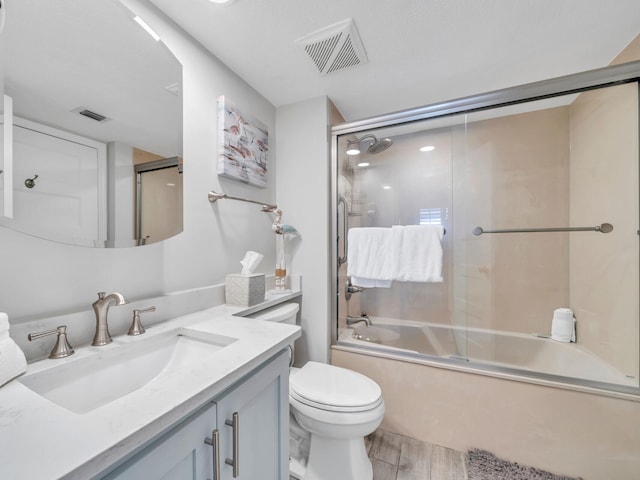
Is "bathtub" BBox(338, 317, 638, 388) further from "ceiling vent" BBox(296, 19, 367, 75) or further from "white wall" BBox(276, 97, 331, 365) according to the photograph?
"ceiling vent" BBox(296, 19, 367, 75)

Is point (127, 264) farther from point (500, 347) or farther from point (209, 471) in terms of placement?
point (500, 347)

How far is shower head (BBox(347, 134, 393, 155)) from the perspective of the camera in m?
1.87

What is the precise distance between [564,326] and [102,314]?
2.48m

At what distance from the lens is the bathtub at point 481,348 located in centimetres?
149

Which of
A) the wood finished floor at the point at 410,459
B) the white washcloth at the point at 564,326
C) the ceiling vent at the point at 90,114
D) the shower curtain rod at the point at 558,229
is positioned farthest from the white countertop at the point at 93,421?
the white washcloth at the point at 564,326

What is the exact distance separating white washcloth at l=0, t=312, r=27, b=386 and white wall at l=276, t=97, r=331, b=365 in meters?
1.35

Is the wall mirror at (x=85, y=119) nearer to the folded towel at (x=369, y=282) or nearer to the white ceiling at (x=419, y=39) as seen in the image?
the white ceiling at (x=419, y=39)

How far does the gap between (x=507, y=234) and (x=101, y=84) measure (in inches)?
94.0

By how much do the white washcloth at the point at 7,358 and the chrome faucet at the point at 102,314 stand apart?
0.68 feet

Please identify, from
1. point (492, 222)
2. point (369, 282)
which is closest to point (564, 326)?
point (492, 222)

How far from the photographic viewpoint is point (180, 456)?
510 mm

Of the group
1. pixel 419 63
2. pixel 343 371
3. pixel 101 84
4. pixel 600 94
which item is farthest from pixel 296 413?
pixel 600 94

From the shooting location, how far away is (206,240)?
1.31 metres

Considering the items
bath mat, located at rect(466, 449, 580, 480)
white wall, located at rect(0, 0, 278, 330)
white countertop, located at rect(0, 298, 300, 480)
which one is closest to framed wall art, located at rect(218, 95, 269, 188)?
white wall, located at rect(0, 0, 278, 330)
